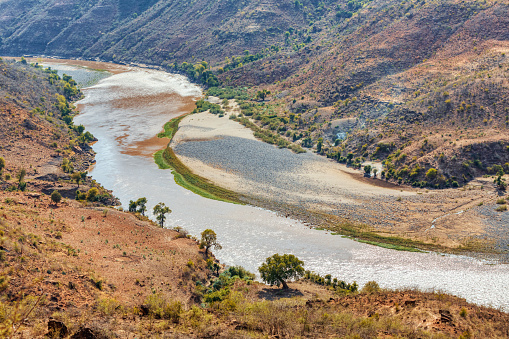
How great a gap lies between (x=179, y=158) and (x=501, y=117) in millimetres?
67560

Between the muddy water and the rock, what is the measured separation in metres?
27.8

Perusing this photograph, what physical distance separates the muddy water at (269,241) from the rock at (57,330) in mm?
27786

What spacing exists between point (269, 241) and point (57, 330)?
114 feet

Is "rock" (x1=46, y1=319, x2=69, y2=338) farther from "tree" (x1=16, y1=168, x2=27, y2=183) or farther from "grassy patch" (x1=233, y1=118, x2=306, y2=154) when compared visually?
"grassy patch" (x1=233, y1=118, x2=306, y2=154)

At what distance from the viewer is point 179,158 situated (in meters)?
83.3

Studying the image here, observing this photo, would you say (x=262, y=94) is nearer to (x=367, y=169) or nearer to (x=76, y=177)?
(x=367, y=169)

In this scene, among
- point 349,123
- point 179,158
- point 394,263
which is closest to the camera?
point 394,263

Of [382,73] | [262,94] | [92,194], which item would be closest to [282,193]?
[92,194]

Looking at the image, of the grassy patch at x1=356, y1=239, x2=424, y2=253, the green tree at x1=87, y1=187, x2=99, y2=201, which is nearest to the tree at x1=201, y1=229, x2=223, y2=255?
the grassy patch at x1=356, y1=239, x2=424, y2=253

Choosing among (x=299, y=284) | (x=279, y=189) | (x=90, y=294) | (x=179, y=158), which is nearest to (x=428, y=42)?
(x=279, y=189)

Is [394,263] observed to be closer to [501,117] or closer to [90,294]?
[90,294]

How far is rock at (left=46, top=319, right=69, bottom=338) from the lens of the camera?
2156 centimetres

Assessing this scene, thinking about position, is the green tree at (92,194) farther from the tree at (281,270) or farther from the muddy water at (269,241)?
the tree at (281,270)

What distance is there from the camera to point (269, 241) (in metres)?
53.4
